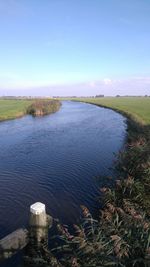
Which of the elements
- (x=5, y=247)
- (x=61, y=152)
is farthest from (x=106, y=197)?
(x=61, y=152)

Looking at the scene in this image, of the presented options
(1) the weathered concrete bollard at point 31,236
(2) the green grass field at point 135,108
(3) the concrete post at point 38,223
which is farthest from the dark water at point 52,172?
(2) the green grass field at point 135,108

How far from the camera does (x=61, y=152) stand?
22641mm

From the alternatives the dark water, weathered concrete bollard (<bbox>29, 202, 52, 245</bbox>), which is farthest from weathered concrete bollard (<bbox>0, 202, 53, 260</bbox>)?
the dark water

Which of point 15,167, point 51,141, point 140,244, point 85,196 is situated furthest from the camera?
point 51,141

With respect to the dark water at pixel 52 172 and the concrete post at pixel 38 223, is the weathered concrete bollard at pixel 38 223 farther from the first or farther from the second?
the dark water at pixel 52 172

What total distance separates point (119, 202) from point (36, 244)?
4343 millimetres

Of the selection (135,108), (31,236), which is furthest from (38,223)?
(135,108)

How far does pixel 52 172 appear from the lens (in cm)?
1711

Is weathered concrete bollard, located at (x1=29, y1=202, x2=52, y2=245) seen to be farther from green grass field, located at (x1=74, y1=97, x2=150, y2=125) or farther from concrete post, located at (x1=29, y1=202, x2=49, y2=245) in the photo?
green grass field, located at (x1=74, y1=97, x2=150, y2=125)

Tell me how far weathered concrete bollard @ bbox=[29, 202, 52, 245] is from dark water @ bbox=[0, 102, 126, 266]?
3997mm

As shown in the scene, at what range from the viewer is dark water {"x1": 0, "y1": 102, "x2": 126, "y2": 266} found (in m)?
11.8

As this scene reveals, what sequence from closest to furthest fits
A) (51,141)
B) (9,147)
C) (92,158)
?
(92,158) → (9,147) → (51,141)

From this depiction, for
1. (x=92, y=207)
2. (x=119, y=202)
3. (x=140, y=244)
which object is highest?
(x=140, y=244)

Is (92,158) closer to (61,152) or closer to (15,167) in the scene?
(61,152)
